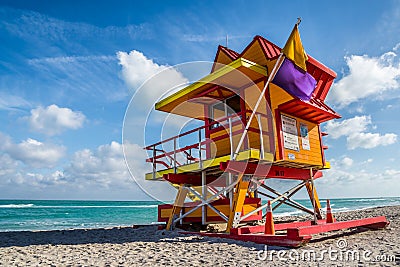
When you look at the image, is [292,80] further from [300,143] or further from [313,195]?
[313,195]

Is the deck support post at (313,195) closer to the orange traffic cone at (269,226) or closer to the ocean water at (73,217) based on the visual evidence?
the orange traffic cone at (269,226)

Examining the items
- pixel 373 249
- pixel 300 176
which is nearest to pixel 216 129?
pixel 300 176

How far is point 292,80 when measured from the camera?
405 inches

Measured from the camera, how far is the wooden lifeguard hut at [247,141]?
10.0m

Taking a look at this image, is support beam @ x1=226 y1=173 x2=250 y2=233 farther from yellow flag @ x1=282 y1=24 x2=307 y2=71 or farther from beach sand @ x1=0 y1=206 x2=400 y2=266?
yellow flag @ x1=282 y1=24 x2=307 y2=71

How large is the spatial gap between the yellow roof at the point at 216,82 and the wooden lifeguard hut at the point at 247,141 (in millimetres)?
33

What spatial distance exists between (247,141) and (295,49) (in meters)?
3.43

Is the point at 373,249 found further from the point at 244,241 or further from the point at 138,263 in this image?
the point at 138,263

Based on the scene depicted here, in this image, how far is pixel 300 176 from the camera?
41.4ft

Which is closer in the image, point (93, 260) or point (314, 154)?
point (93, 260)

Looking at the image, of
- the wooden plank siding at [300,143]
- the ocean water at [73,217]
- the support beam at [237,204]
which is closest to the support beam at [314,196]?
the wooden plank siding at [300,143]

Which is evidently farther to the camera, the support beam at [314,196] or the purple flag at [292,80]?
the support beam at [314,196]

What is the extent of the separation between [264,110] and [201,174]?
3675mm

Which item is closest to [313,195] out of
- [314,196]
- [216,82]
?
[314,196]
